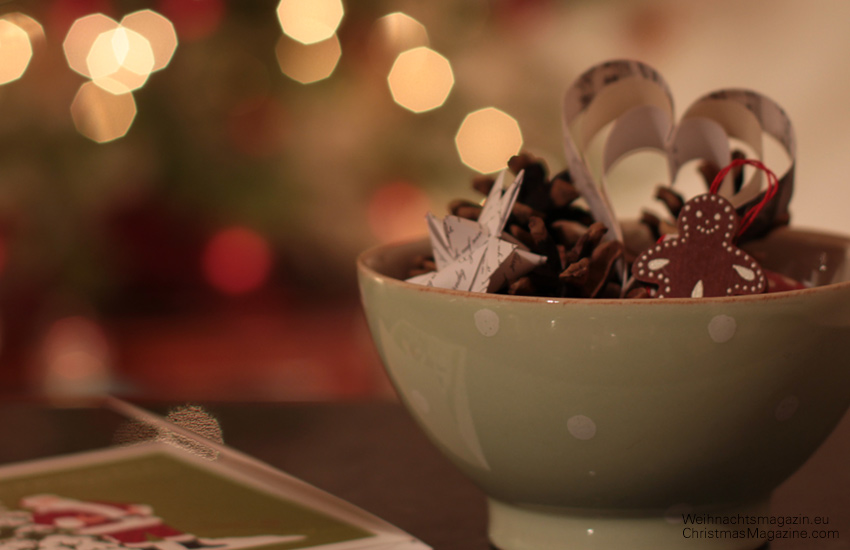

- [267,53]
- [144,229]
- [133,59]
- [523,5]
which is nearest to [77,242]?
[144,229]

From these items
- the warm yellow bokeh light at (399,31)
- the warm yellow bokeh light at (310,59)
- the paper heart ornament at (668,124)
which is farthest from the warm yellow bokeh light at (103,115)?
the paper heart ornament at (668,124)

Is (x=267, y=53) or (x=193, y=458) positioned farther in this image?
(x=267, y=53)

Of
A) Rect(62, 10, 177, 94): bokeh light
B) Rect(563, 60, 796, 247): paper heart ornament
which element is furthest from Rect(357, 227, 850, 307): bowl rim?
Rect(62, 10, 177, 94): bokeh light

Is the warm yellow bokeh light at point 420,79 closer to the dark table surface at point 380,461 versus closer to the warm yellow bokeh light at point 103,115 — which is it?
the warm yellow bokeh light at point 103,115

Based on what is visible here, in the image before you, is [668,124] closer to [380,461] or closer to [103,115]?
[380,461]

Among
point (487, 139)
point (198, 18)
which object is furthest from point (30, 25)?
point (487, 139)

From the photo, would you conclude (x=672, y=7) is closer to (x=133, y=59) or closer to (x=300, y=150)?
(x=300, y=150)

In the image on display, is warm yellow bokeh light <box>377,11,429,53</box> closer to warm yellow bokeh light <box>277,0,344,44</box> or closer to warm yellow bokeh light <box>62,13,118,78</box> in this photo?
warm yellow bokeh light <box>277,0,344,44</box>
